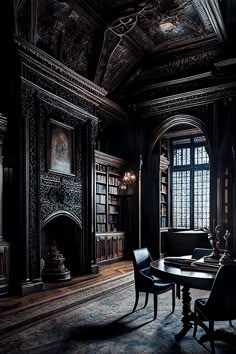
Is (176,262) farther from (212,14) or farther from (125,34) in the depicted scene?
(125,34)

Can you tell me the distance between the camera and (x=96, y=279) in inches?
262

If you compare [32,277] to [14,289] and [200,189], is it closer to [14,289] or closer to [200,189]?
[14,289]

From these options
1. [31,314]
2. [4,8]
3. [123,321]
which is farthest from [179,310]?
[4,8]

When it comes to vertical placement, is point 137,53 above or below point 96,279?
above

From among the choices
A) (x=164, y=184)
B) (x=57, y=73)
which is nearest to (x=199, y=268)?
(x=57, y=73)

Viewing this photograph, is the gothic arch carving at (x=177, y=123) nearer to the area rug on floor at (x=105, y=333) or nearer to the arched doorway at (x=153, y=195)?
the arched doorway at (x=153, y=195)

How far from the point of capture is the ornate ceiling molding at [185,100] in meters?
8.02

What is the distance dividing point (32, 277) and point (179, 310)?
270 cm

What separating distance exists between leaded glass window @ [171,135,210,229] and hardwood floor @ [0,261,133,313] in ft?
12.6

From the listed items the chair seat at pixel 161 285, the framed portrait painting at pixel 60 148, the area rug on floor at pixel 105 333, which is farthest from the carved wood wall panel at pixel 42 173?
the chair seat at pixel 161 285

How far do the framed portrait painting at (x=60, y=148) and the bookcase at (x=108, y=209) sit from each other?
1513 millimetres

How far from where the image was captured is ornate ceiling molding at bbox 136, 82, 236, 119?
26.3 feet

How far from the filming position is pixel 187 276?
3.18 meters

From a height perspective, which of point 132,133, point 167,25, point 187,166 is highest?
point 167,25
